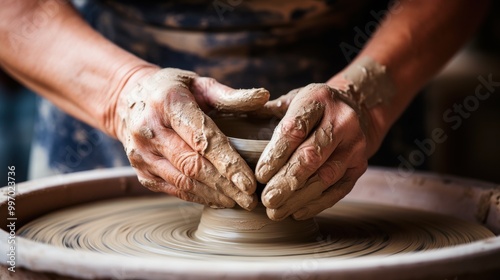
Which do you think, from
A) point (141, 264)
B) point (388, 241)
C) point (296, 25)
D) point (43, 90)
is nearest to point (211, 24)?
point (296, 25)

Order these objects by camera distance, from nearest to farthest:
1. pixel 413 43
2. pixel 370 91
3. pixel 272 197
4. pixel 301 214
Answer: pixel 272 197
pixel 301 214
pixel 370 91
pixel 413 43

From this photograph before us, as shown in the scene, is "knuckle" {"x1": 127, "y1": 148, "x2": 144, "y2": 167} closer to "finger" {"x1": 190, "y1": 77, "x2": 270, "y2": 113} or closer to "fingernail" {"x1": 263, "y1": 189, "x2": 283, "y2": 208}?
"finger" {"x1": 190, "y1": 77, "x2": 270, "y2": 113}

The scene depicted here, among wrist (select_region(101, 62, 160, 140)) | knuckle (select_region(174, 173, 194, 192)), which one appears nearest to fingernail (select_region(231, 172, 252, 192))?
knuckle (select_region(174, 173, 194, 192))

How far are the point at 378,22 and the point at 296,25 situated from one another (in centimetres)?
30

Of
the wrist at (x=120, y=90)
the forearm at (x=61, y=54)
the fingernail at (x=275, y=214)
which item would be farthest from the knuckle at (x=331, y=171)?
the forearm at (x=61, y=54)

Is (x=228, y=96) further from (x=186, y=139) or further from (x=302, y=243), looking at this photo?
(x=302, y=243)

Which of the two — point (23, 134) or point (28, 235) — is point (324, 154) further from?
point (23, 134)

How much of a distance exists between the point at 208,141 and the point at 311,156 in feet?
0.65

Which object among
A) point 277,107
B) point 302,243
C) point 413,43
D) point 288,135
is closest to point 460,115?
point 413,43

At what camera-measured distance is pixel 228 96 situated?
1.43 meters

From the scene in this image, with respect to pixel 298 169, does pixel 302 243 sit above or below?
below

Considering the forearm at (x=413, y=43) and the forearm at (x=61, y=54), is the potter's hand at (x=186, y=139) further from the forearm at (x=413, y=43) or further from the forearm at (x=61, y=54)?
the forearm at (x=413, y=43)

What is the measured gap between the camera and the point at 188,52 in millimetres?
2068

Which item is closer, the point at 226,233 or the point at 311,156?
the point at 311,156
